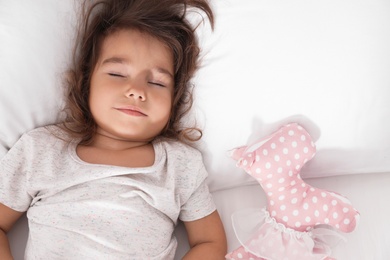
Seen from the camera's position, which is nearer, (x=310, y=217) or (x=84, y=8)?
(x=310, y=217)

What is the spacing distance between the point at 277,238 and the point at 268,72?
0.37 metres

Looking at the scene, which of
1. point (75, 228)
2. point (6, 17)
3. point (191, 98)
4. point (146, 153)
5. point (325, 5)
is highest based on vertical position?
point (325, 5)

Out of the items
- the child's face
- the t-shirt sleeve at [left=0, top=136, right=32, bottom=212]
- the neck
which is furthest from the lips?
the t-shirt sleeve at [left=0, top=136, right=32, bottom=212]

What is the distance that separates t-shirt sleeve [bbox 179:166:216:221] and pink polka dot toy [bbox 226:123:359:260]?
107mm

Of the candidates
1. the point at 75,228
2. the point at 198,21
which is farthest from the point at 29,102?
the point at 198,21

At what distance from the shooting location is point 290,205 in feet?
3.53

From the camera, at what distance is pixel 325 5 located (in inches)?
42.0

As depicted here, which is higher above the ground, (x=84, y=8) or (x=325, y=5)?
(x=325, y=5)

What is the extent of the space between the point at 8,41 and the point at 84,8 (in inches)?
7.7

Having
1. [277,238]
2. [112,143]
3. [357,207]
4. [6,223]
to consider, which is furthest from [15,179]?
[357,207]

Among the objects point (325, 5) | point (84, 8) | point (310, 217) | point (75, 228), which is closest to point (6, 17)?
point (84, 8)

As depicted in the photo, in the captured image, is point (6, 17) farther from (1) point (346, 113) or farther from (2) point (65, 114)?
(1) point (346, 113)

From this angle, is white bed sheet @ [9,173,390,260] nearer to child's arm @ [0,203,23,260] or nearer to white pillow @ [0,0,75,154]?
child's arm @ [0,203,23,260]

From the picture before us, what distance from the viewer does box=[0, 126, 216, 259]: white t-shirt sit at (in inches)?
40.2
